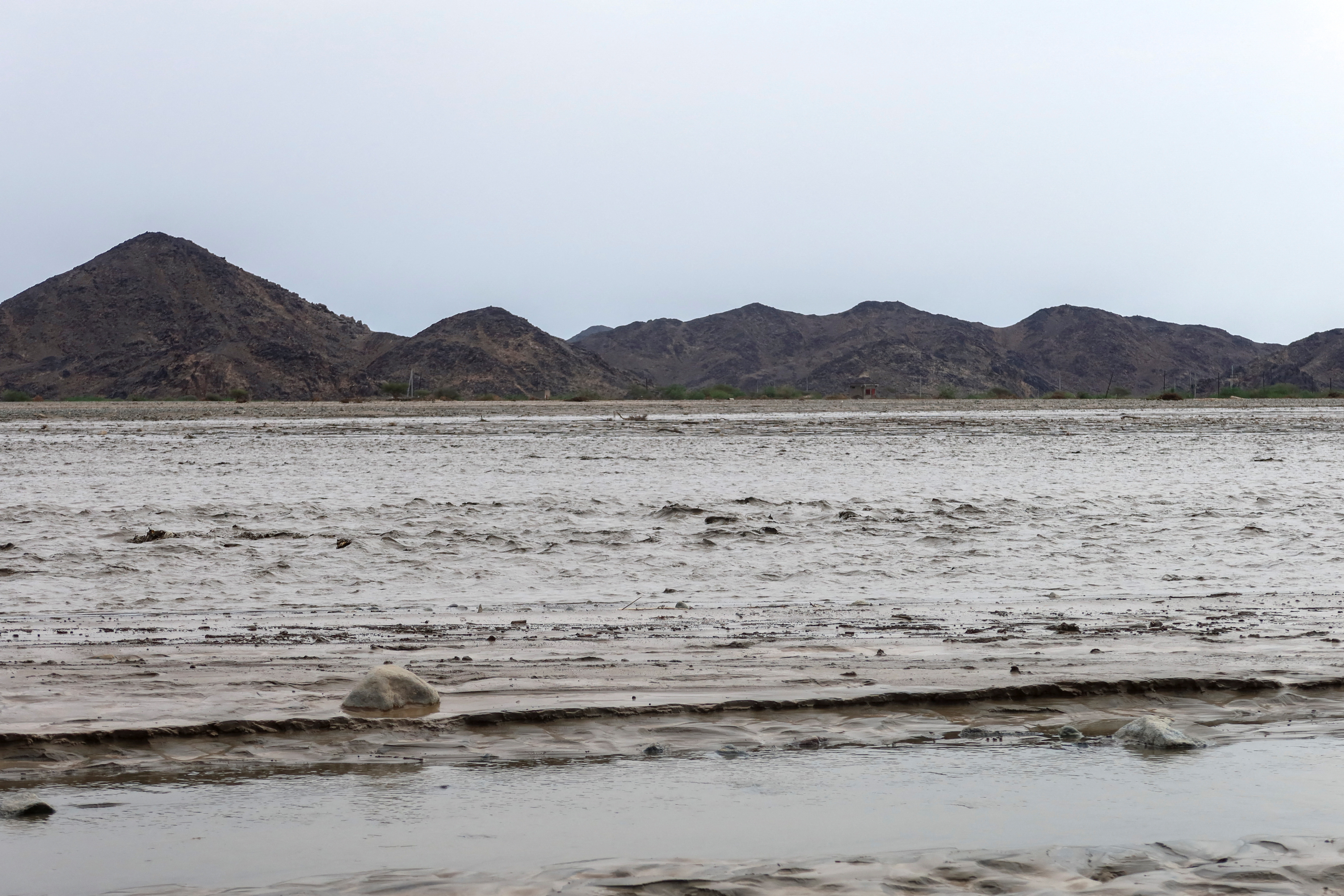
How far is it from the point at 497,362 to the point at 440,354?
5.37 m

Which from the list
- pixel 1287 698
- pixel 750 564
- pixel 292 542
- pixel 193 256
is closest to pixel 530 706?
pixel 1287 698

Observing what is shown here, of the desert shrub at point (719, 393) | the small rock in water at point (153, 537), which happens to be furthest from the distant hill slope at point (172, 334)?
the small rock in water at point (153, 537)

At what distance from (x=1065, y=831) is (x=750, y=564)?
19.4ft

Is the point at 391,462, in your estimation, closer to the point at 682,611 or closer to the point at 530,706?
the point at 682,611

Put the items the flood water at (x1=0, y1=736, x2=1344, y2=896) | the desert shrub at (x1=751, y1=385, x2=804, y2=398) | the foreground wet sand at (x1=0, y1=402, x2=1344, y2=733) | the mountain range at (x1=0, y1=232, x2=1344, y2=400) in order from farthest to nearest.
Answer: the mountain range at (x1=0, y1=232, x2=1344, y2=400), the desert shrub at (x1=751, y1=385, x2=804, y2=398), the foreground wet sand at (x1=0, y1=402, x2=1344, y2=733), the flood water at (x1=0, y1=736, x2=1344, y2=896)

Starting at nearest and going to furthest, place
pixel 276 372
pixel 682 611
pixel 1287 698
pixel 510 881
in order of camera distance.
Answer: pixel 510 881 → pixel 1287 698 → pixel 682 611 → pixel 276 372

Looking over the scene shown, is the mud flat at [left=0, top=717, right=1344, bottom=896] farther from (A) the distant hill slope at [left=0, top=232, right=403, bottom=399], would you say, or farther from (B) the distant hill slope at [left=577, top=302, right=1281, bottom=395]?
(B) the distant hill slope at [left=577, top=302, right=1281, bottom=395]

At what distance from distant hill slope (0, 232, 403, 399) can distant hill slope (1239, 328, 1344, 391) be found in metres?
78.8

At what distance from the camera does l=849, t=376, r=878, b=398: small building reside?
249 feet

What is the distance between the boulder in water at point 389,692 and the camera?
17.3 feet

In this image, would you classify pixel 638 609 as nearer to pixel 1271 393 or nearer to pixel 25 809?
pixel 25 809

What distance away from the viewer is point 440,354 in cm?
9881

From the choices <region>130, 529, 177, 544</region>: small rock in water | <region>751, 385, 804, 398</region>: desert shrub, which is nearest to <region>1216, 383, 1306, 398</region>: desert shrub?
<region>751, 385, 804, 398</region>: desert shrub

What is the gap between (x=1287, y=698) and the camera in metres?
5.66
